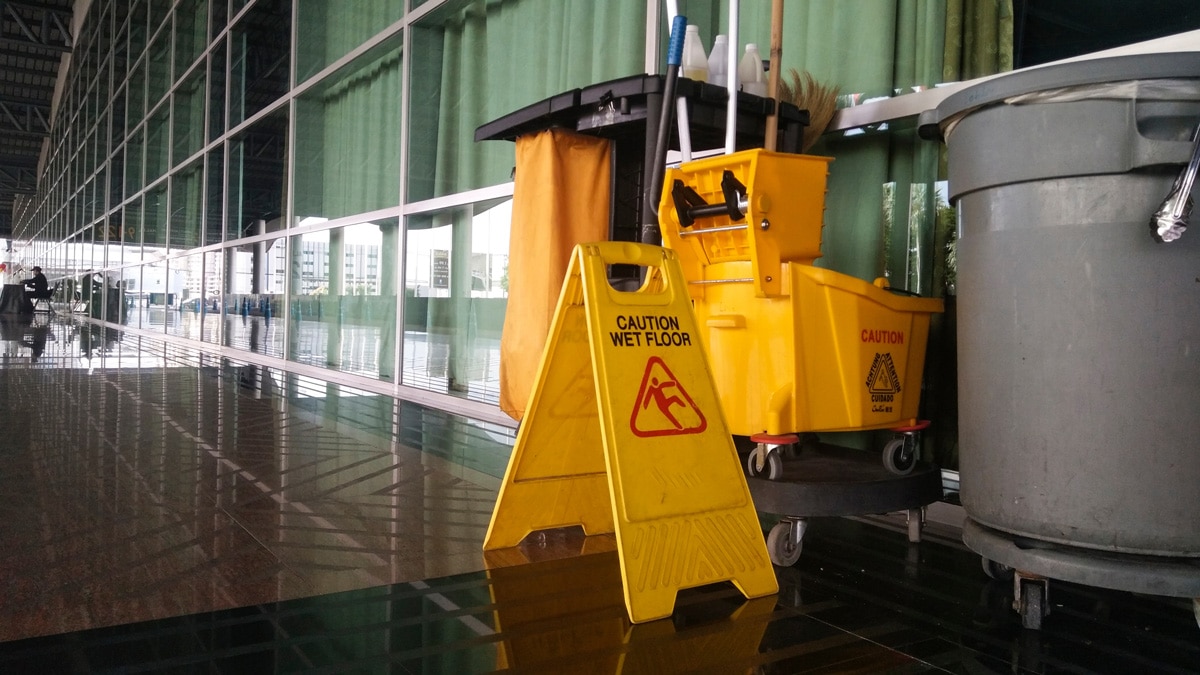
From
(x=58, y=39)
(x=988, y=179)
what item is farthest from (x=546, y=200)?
(x=58, y=39)

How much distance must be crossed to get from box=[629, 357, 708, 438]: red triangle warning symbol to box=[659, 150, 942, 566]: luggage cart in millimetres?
290

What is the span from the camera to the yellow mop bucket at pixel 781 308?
2.18m

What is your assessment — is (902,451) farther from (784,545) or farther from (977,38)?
(977,38)

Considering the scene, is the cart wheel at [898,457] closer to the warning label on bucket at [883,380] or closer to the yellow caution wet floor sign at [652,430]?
the warning label on bucket at [883,380]

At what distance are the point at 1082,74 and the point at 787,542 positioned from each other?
128 cm

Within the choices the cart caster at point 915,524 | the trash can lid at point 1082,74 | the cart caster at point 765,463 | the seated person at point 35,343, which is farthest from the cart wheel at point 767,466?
the seated person at point 35,343

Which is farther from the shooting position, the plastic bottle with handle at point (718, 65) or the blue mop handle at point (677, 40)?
the plastic bottle with handle at point (718, 65)

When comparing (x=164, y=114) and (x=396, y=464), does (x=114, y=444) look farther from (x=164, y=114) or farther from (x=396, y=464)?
(x=164, y=114)

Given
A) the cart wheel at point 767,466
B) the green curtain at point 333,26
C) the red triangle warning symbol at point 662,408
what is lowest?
the cart wheel at point 767,466

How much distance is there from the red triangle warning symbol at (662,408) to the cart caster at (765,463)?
349 mm

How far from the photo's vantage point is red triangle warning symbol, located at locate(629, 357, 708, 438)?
1847 mm

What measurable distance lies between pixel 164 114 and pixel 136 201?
2.92 meters

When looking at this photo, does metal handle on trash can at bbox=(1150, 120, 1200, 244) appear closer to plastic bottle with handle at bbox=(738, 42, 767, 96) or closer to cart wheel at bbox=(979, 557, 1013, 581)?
cart wheel at bbox=(979, 557, 1013, 581)

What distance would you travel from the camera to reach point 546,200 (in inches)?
126
